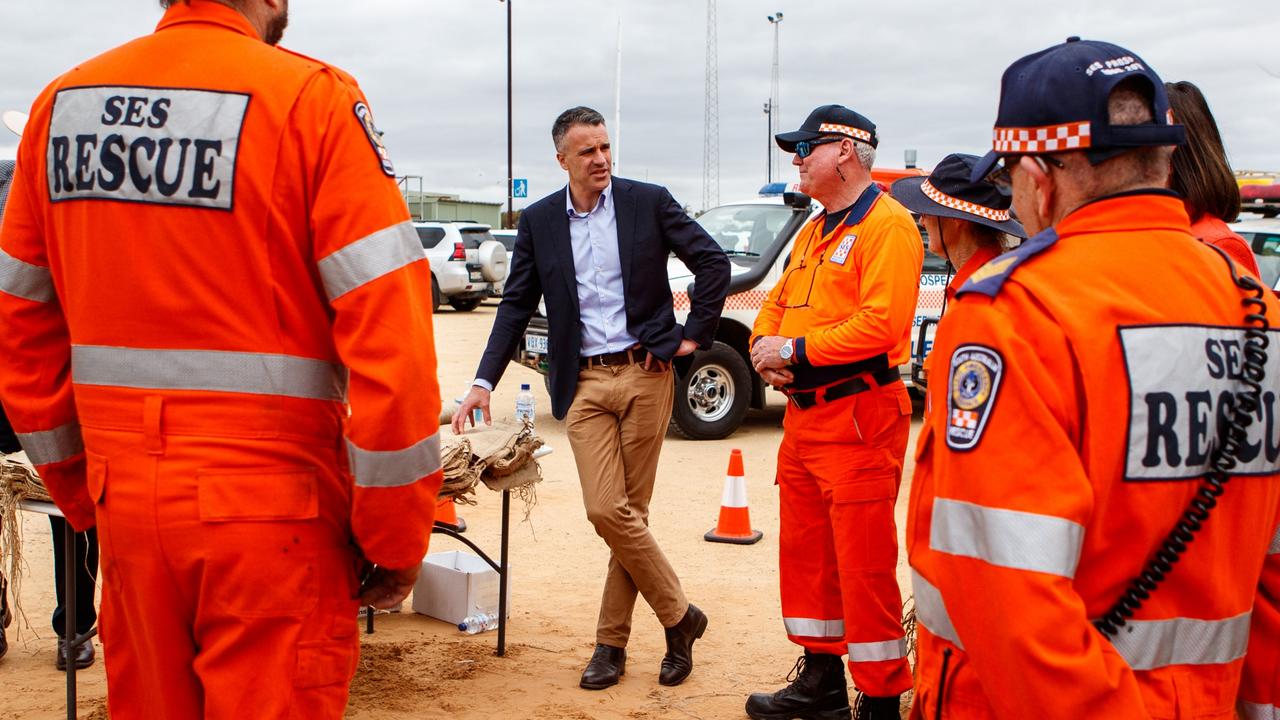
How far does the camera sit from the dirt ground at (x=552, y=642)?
459 cm

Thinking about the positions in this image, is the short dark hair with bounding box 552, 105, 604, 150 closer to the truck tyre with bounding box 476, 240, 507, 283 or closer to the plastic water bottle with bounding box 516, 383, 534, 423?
the plastic water bottle with bounding box 516, 383, 534, 423

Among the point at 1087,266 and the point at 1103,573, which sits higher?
the point at 1087,266

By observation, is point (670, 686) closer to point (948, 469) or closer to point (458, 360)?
point (948, 469)

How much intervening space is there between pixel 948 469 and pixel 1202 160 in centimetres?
219

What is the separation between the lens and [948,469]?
1.81 metres

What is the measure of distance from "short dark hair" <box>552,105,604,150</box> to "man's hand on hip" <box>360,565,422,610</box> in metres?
2.73

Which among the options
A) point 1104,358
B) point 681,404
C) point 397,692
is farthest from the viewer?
point 681,404

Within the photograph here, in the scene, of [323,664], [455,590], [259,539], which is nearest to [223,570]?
[259,539]

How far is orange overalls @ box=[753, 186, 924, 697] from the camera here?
4031 millimetres

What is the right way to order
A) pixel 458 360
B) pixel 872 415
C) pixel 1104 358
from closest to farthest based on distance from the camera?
1. pixel 1104 358
2. pixel 872 415
3. pixel 458 360

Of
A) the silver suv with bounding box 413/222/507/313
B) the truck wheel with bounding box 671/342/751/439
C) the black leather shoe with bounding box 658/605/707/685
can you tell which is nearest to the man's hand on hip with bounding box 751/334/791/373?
the black leather shoe with bounding box 658/605/707/685

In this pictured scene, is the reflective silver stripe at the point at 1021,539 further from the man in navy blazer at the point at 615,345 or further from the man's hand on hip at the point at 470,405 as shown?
the man's hand on hip at the point at 470,405

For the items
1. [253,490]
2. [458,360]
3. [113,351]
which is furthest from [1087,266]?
[458,360]

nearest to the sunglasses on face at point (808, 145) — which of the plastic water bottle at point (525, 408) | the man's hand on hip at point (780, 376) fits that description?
the man's hand on hip at point (780, 376)
